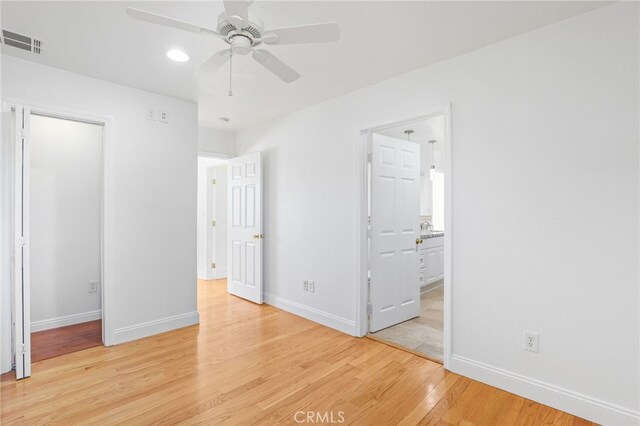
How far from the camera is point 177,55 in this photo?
2.59m

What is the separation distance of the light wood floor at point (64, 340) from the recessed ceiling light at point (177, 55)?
2729mm

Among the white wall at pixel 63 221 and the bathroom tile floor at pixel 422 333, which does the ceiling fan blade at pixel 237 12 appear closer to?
the bathroom tile floor at pixel 422 333

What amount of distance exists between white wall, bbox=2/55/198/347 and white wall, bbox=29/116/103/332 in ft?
3.40

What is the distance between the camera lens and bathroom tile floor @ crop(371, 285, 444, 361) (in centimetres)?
302

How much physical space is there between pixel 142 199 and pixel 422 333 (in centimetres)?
319

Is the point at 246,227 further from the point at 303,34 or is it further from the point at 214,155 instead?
the point at 303,34

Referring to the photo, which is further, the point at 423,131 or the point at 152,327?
the point at 423,131

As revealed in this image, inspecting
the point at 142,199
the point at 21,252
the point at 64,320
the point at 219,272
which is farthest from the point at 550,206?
the point at 219,272

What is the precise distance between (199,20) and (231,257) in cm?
349

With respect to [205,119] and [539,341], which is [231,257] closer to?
[205,119]

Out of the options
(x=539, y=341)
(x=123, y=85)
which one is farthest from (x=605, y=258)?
(x=123, y=85)

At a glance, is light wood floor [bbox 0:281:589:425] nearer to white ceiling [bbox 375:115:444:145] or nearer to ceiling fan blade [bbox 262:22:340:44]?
ceiling fan blade [bbox 262:22:340:44]

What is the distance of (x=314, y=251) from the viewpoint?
150 inches

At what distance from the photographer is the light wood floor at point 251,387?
204 centimetres
